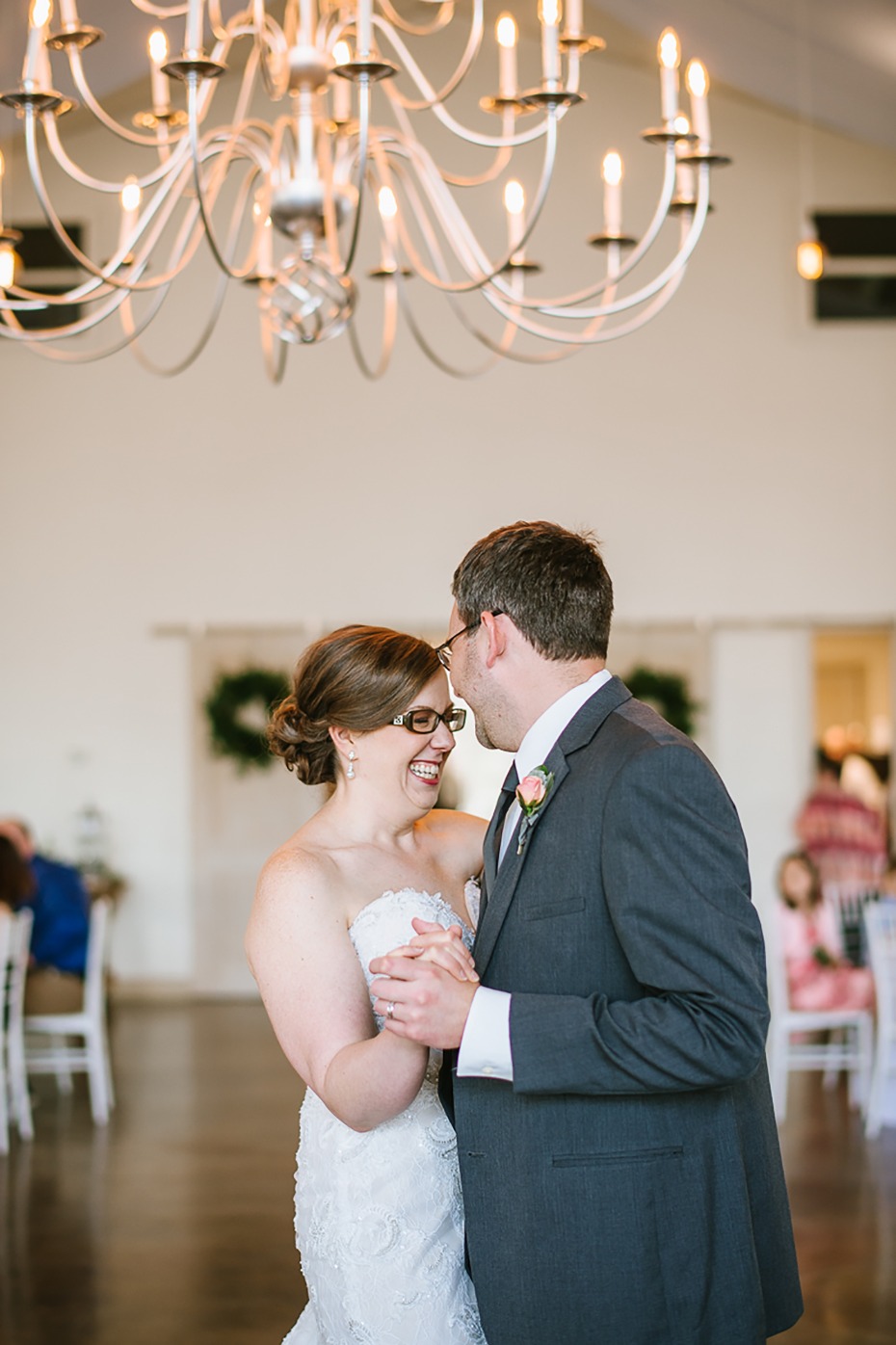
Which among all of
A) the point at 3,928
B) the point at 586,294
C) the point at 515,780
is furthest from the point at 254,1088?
the point at 515,780

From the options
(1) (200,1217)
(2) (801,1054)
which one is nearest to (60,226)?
(1) (200,1217)

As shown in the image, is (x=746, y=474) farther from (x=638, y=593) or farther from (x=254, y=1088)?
(x=254, y=1088)

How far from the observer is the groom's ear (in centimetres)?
208

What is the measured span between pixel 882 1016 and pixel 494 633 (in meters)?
5.04

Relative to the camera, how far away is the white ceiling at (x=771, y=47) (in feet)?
27.5

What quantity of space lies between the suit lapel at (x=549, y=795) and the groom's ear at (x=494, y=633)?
14cm

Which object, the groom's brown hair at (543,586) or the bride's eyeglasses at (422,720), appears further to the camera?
the bride's eyeglasses at (422,720)

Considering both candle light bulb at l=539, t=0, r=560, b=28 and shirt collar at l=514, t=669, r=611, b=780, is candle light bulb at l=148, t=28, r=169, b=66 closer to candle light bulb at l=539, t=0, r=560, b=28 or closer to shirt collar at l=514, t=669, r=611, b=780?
candle light bulb at l=539, t=0, r=560, b=28

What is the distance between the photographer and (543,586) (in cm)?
205

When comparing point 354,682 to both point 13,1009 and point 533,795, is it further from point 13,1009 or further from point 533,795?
point 13,1009

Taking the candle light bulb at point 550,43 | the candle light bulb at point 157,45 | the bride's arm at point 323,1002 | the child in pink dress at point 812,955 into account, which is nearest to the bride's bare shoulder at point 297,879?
the bride's arm at point 323,1002

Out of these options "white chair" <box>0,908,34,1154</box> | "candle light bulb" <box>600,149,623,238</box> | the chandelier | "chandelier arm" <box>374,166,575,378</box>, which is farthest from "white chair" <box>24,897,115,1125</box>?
"candle light bulb" <box>600,149,623,238</box>

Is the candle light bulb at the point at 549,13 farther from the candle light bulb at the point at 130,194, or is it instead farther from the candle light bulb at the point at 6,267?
the candle light bulb at the point at 6,267

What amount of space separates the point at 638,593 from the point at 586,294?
6.38m
